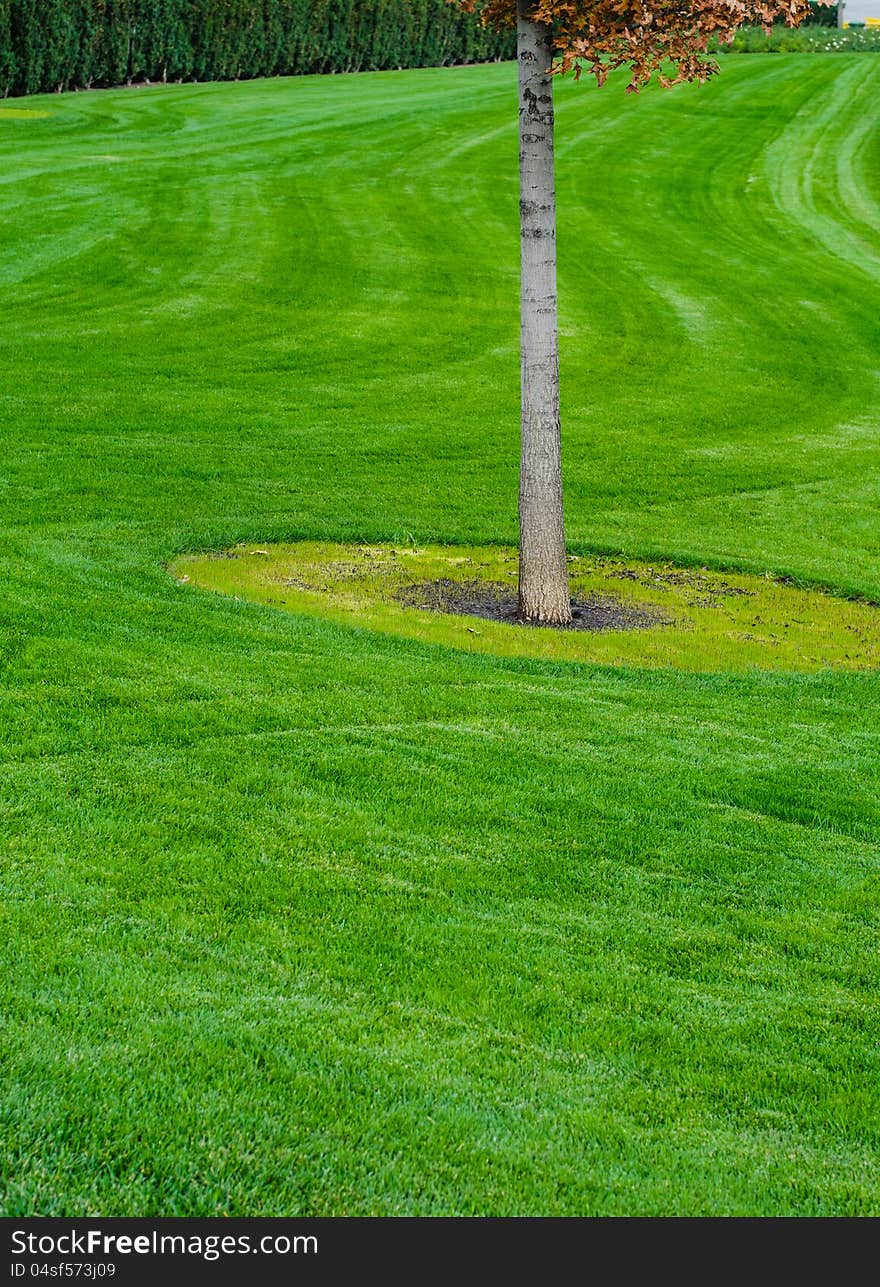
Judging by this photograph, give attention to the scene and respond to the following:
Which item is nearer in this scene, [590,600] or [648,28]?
[648,28]

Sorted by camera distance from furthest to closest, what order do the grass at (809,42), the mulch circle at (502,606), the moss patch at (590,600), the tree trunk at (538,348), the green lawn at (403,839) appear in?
the grass at (809,42) < the mulch circle at (502,606) < the tree trunk at (538,348) < the moss patch at (590,600) < the green lawn at (403,839)

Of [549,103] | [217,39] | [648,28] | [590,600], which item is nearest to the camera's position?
[648,28]

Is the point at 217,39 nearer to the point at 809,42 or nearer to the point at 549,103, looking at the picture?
the point at 809,42

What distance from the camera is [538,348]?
368 inches

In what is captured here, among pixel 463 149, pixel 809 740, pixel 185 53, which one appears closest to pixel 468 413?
pixel 809 740

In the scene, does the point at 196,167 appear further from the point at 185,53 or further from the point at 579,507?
the point at 579,507

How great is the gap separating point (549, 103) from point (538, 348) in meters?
1.59

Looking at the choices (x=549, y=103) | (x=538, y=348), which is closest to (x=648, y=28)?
(x=549, y=103)

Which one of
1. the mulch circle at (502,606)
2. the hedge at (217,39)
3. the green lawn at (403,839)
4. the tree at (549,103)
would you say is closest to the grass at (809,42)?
the hedge at (217,39)

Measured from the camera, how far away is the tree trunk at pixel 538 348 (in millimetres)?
9078

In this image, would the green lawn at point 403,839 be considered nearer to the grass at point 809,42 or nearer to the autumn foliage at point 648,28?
the autumn foliage at point 648,28

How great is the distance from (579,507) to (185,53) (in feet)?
111

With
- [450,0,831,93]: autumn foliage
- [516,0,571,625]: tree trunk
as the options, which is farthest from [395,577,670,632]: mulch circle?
[450,0,831,93]: autumn foliage

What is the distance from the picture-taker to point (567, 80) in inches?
1724
